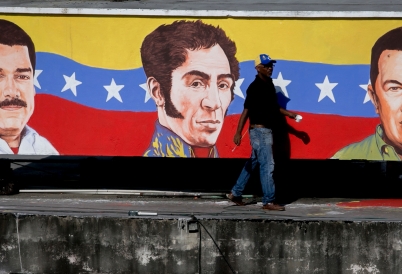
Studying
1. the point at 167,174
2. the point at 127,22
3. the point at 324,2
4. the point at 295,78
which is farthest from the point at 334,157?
the point at 167,174

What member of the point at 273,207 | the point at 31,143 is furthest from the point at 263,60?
the point at 31,143

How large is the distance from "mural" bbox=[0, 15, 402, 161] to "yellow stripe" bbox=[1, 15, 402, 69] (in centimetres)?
1

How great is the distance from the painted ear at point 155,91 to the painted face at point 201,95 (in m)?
0.17

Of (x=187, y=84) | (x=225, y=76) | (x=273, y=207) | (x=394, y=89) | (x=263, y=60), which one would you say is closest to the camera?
(x=263, y=60)

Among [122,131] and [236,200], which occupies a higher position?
[122,131]

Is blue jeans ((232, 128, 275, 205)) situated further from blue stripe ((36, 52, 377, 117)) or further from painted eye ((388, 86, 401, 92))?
painted eye ((388, 86, 401, 92))

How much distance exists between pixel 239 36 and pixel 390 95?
2184 mm

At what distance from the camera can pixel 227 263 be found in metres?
10.1

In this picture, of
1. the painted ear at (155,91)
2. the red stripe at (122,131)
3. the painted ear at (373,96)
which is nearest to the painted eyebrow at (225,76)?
the red stripe at (122,131)

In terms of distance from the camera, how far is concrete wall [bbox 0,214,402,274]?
1005 centimetres

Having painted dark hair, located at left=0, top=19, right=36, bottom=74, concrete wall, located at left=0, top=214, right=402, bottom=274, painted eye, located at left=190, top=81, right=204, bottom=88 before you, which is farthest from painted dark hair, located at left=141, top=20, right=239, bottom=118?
concrete wall, located at left=0, top=214, right=402, bottom=274

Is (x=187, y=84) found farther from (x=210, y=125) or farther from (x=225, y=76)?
(x=210, y=125)

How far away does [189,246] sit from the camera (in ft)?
33.5

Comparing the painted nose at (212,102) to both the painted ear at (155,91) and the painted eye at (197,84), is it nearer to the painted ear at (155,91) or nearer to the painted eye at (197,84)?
the painted eye at (197,84)
